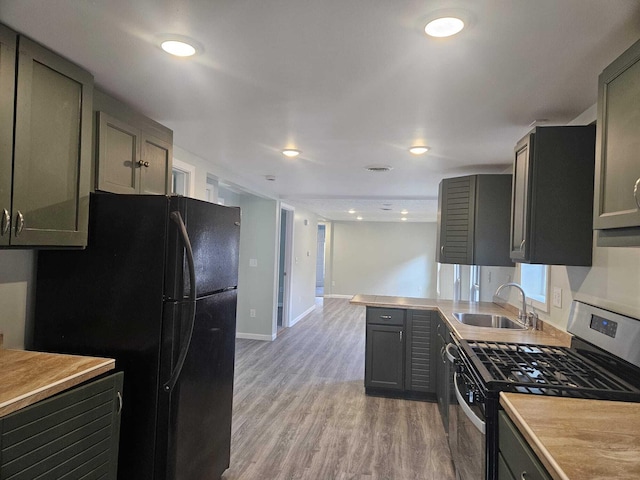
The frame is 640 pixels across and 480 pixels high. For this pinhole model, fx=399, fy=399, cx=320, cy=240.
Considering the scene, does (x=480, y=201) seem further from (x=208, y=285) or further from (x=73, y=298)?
(x=73, y=298)

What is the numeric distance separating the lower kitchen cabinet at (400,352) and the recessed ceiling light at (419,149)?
1.45 meters

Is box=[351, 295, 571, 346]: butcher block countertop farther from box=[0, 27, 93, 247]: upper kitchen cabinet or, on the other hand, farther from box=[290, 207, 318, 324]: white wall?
box=[290, 207, 318, 324]: white wall

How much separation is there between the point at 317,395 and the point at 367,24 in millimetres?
3231

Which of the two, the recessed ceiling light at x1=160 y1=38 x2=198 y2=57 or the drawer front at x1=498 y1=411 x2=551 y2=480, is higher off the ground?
the recessed ceiling light at x1=160 y1=38 x2=198 y2=57

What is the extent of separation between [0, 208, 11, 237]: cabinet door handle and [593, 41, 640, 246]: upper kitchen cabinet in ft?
6.77

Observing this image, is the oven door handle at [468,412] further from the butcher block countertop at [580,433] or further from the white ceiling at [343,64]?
the white ceiling at [343,64]

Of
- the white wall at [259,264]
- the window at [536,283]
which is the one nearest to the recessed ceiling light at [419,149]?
the window at [536,283]

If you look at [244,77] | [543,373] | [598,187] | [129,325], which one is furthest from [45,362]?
[598,187]

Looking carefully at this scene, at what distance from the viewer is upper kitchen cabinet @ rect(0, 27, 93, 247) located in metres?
1.43

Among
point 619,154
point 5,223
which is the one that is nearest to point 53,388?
A: point 5,223

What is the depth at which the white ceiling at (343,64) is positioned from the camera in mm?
1253

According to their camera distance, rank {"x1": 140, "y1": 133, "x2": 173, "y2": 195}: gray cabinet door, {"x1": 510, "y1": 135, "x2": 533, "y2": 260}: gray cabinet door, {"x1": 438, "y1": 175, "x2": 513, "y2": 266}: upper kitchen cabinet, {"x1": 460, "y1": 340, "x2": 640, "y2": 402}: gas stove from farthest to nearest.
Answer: {"x1": 438, "y1": 175, "x2": 513, "y2": 266}: upper kitchen cabinet, {"x1": 140, "y1": 133, "x2": 173, "y2": 195}: gray cabinet door, {"x1": 510, "y1": 135, "x2": 533, "y2": 260}: gray cabinet door, {"x1": 460, "y1": 340, "x2": 640, "y2": 402}: gas stove

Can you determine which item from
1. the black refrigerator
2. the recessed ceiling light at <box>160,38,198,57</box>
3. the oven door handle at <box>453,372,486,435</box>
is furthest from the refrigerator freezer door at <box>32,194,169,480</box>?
the oven door handle at <box>453,372,486,435</box>

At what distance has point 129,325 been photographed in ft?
5.82
